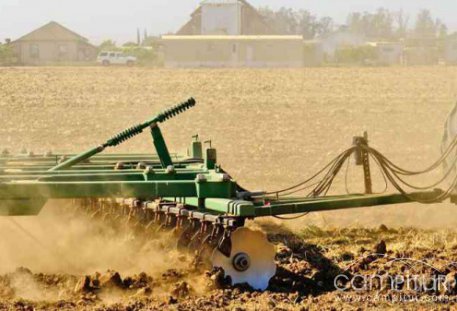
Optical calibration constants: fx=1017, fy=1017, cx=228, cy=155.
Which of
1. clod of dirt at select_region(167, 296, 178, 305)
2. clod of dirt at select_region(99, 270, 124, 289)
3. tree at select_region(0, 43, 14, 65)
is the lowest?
clod of dirt at select_region(167, 296, 178, 305)

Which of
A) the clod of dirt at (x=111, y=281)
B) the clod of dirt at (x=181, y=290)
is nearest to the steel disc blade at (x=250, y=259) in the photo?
the clod of dirt at (x=181, y=290)

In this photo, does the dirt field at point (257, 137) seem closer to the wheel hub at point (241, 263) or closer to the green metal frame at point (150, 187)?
the wheel hub at point (241, 263)

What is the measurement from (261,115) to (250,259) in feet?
51.1

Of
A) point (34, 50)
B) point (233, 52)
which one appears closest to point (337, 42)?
point (233, 52)

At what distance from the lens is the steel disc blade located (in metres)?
7.71

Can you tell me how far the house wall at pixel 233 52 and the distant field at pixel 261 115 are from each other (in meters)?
14.1

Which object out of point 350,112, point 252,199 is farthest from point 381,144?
point 252,199

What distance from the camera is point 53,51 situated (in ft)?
191

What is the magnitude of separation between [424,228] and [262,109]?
1389 centimetres

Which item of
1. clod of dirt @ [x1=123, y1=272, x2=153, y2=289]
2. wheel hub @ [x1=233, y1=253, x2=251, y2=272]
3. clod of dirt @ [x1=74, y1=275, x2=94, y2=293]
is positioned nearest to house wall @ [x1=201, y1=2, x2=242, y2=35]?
clod of dirt @ [x1=123, y1=272, x2=153, y2=289]

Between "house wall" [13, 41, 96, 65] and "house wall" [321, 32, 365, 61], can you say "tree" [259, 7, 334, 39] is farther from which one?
"house wall" [13, 41, 96, 65]

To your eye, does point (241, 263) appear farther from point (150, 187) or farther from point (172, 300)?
point (150, 187)

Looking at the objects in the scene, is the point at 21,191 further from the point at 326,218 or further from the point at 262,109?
the point at 262,109

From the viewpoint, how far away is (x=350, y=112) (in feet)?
78.4
